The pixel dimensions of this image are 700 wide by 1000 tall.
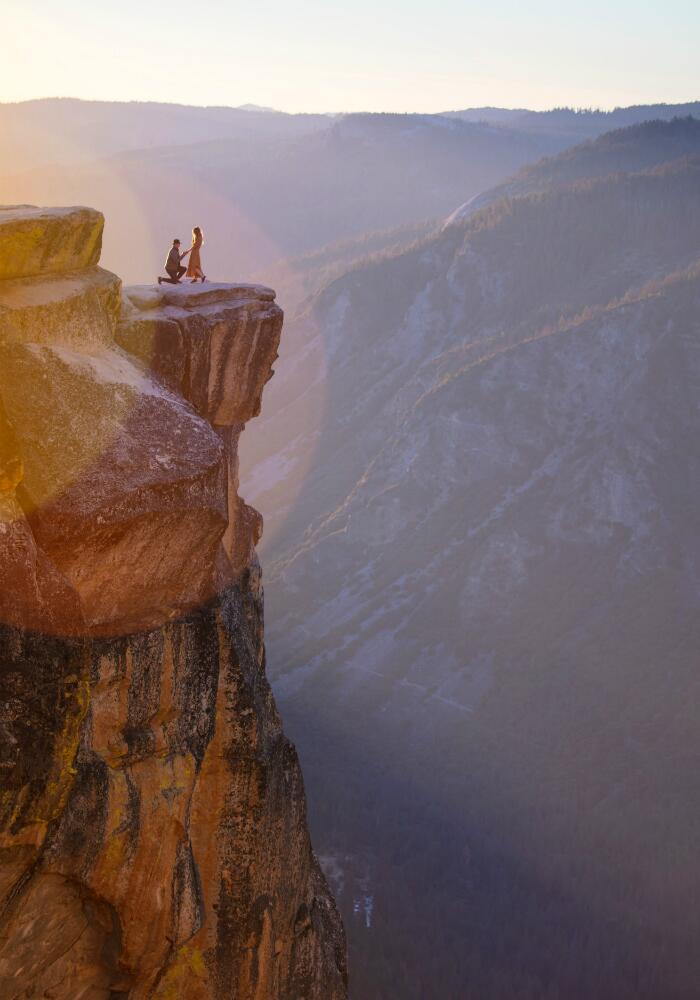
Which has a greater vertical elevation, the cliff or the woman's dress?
the woman's dress

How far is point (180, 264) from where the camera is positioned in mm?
21422

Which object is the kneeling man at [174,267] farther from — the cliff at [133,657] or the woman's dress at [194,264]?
the cliff at [133,657]

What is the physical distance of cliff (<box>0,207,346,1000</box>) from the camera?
43.5ft

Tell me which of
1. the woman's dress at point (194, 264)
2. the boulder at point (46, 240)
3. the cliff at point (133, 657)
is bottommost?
the cliff at point (133, 657)

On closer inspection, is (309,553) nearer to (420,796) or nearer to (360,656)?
(360,656)

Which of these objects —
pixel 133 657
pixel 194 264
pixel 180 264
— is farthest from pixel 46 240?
pixel 194 264

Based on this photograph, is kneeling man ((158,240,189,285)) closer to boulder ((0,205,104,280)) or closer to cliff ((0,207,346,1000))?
cliff ((0,207,346,1000))

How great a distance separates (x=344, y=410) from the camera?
137750 millimetres

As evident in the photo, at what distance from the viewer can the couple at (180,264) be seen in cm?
2148

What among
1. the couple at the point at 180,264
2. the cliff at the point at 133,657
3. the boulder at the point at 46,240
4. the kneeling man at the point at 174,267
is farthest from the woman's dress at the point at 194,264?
the boulder at the point at 46,240

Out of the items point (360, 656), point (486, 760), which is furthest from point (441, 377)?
point (486, 760)

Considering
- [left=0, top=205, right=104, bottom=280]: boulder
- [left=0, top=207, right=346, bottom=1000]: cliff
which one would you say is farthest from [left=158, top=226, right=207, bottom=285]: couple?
[left=0, top=205, right=104, bottom=280]: boulder

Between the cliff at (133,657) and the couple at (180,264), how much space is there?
1.52 metres

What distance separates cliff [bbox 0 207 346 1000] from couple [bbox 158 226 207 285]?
152cm
